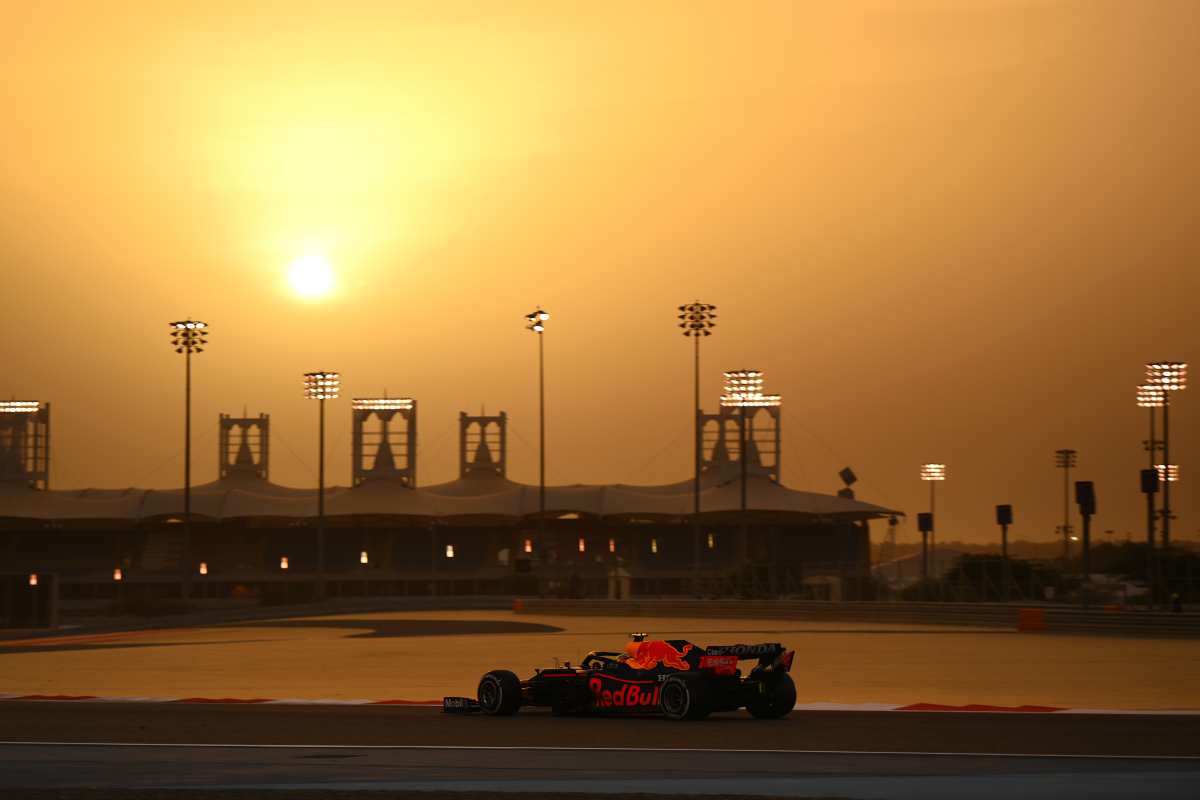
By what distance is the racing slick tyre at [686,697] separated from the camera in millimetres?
19375

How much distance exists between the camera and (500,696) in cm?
2041

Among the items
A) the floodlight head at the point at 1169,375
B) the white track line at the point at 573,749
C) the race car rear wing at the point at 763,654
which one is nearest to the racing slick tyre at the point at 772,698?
the race car rear wing at the point at 763,654

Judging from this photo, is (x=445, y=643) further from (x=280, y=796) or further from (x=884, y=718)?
(x=280, y=796)

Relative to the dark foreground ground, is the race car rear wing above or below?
above

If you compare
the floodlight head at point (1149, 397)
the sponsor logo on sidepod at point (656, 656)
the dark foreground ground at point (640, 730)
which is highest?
the floodlight head at point (1149, 397)

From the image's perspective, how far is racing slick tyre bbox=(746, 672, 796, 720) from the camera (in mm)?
19609

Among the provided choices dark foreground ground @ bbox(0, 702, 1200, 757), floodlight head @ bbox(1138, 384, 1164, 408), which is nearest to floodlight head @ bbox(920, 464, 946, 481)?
floodlight head @ bbox(1138, 384, 1164, 408)

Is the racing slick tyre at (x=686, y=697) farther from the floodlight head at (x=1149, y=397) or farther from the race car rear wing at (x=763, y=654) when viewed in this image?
the floodlight head at (x=1149, y=397)

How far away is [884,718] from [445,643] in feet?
79.4

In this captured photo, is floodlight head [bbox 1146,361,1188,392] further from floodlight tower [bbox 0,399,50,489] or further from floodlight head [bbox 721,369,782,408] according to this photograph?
floodlight tower [bbox 0,399,50,489]

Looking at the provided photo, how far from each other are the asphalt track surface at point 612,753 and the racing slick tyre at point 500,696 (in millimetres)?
274

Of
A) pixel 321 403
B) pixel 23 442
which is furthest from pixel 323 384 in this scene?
pixel 23 442

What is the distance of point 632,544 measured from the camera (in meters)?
132

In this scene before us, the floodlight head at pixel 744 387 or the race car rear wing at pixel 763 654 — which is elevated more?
the floodlight head at pixel 744 387
